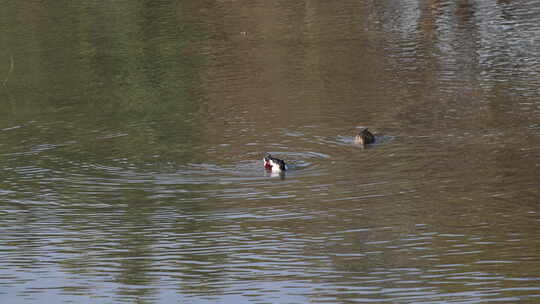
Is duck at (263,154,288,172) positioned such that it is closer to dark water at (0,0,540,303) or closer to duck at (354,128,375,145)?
dark water at (0,0,540,303)

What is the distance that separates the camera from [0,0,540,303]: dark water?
12.0 meters

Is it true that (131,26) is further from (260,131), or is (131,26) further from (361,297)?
(361,297)

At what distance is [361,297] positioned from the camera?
36.5 ft

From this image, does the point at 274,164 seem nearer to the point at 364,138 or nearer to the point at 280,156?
the point at 280,156

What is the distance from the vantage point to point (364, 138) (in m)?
17.5

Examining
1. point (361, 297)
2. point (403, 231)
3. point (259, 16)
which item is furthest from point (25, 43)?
point (361, 297)

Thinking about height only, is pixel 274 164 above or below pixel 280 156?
above

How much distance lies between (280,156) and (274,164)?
1336mm

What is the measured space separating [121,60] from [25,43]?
13.9 ft

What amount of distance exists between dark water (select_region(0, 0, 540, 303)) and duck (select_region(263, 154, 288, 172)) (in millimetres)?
170

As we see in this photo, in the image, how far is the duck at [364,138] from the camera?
17.5m

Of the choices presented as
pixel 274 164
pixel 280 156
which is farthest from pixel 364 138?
pixel 274 164

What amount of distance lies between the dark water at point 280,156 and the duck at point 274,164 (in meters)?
→ 0.17

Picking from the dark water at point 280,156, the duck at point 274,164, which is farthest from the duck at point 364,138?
the duck at point 274,164
